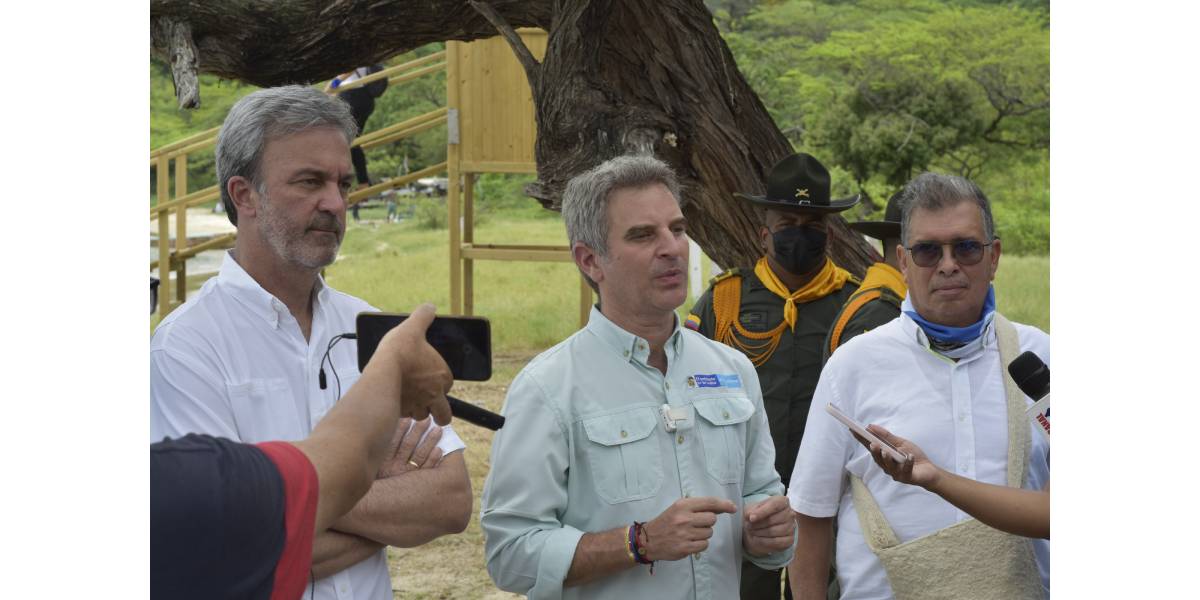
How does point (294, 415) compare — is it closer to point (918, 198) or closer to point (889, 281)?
point (918, 198)

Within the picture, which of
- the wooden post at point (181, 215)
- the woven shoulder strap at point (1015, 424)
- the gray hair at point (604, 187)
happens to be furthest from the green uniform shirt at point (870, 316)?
the wooden post at point (181, 215)

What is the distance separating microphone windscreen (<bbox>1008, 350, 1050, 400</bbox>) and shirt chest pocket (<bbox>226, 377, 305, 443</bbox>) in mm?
1438

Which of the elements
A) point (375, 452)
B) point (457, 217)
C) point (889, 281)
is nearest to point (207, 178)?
point (457, 217)

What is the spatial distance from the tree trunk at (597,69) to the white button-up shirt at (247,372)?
3.47 meters

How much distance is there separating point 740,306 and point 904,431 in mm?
1937

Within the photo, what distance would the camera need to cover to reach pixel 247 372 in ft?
7.76

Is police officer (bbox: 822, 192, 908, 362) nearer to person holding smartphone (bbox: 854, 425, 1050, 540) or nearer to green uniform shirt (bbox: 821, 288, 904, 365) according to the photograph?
green uniform shirt (bbox: 821, 288, 904, 365)

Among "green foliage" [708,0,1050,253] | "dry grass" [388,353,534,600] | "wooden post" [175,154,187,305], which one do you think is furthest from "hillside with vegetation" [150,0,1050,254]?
"dry grass" [388,353,534,600]

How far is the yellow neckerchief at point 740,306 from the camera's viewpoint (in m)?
4.52

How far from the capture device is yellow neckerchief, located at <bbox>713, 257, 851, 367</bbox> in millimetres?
4523

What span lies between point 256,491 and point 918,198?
6.11 ft

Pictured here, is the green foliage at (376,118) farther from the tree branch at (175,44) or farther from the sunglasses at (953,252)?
the sunglasses at (953,252)

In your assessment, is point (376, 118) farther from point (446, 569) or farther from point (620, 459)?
point (620, 459)

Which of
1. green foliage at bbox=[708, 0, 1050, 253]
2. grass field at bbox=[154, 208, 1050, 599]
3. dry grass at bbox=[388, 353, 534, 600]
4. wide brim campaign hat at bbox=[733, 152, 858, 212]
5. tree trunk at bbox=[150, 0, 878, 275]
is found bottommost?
dry grass at bbox=[388, 353, 534, 600]
